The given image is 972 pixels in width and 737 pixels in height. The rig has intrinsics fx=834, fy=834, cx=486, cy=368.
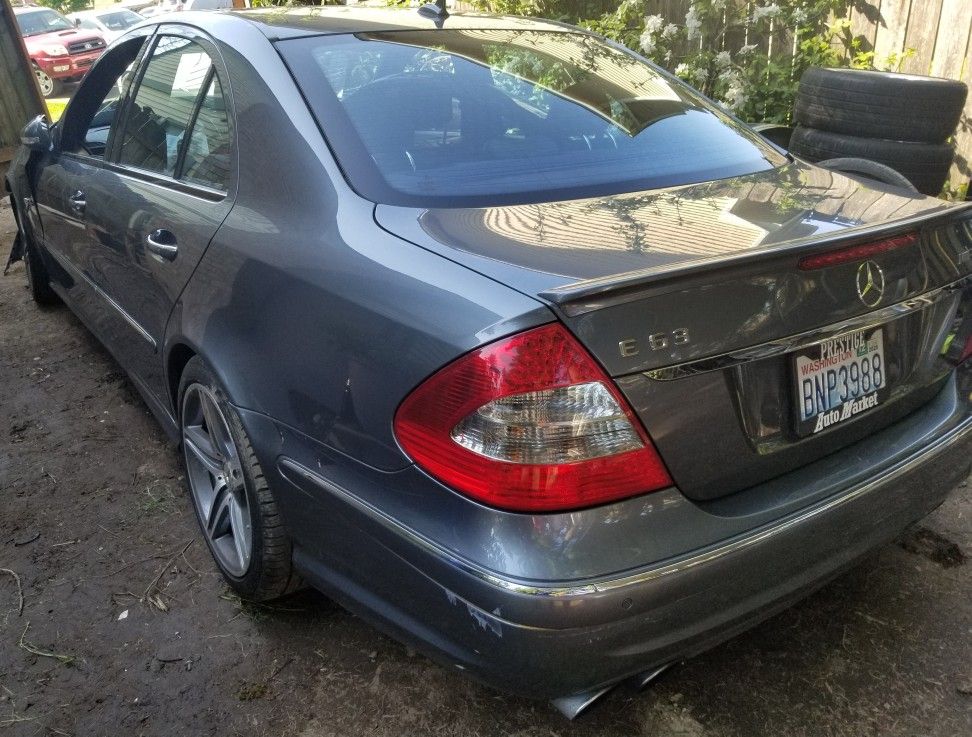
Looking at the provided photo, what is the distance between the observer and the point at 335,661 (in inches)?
86.3

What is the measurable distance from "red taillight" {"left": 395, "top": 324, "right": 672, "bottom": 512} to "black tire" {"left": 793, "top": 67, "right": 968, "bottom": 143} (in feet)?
10.8

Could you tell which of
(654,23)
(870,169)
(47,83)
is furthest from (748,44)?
(47,83)

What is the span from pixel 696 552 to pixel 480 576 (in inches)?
15.4

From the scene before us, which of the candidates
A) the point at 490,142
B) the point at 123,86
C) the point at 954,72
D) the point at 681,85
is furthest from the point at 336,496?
the point at 954,72

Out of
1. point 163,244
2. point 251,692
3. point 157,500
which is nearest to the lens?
point 251,692

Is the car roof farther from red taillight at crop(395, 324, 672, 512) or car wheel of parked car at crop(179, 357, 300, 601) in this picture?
red taillight at crop(395, 324, 672, 512)

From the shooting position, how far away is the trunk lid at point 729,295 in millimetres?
1459

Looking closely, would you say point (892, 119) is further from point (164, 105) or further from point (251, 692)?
point (251, 692)

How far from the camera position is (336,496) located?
176 centimetres

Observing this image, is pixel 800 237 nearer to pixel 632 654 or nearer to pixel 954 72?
pixel 632 654

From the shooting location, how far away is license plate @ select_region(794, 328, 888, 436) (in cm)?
166

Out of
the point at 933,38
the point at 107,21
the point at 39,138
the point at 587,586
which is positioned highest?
the point at 933,38

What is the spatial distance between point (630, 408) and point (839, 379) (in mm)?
550

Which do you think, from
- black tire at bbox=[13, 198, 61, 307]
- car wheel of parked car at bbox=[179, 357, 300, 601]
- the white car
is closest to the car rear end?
car wheel of parked car at bbox=[179, 357, 300, 601]
